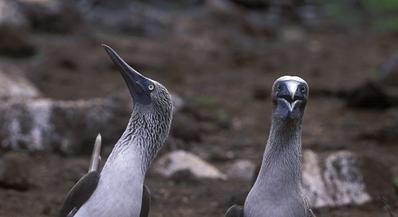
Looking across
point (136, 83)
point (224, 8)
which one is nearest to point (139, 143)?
point (136, 83)

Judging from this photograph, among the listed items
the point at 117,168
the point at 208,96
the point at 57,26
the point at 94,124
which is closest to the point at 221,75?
the point at 208,96

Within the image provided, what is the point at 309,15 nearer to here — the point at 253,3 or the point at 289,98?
the point at 253,3

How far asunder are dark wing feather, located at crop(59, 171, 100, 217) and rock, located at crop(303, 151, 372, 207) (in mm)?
3013

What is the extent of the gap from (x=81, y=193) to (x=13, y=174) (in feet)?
11.3

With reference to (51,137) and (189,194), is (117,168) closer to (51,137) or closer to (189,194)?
(189,194)

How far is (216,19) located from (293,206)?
17.9 m

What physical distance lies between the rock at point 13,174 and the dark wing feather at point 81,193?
124 inches

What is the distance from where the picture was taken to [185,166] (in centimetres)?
1030

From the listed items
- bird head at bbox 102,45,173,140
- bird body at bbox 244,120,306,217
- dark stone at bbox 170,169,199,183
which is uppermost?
bird head at bbox 102,45,173,140

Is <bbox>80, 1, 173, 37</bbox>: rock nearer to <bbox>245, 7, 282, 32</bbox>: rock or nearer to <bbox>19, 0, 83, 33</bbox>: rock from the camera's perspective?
Result: <bbox>19, 0, 83, 33</bbox>: rock

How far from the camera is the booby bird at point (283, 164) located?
5.98 metres

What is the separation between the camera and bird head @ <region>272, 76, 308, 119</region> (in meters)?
5.96

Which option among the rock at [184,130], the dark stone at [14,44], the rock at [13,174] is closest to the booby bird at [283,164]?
the rock at [13,174]

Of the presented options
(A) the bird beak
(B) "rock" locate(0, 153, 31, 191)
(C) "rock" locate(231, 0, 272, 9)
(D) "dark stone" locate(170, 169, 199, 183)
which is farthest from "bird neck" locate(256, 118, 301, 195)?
(C) "rock" locate(231, 0, 272, 9)
